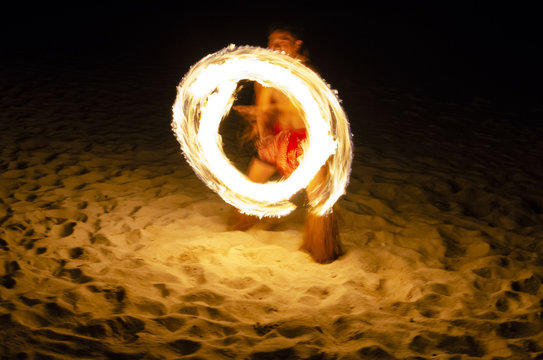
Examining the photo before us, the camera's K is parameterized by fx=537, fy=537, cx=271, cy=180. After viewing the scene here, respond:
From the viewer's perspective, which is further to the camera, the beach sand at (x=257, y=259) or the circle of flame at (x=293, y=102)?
the circle of flame at (x=293, y=102)

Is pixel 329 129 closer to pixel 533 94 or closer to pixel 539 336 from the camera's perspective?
pixel 539 336

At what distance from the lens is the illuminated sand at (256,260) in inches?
124

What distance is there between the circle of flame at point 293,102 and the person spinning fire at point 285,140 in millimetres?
119

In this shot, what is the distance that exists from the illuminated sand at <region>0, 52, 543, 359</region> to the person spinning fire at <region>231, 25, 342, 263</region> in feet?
0.62

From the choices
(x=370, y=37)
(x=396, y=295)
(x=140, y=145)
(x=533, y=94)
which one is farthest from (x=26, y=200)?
(x=370, y=37)

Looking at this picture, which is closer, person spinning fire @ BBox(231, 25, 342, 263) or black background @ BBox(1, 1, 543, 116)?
person spinning fire @ BBox(231, 25, 342, 263)

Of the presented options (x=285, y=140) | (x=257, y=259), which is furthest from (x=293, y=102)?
(x=257, y=259)

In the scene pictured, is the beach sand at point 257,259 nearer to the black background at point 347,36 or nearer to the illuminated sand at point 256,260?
the illuminated sand at point 256,260

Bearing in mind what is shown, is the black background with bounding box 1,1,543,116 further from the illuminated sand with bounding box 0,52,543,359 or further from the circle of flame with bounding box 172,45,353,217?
the circle of flame with bounding box 172,45,353,217

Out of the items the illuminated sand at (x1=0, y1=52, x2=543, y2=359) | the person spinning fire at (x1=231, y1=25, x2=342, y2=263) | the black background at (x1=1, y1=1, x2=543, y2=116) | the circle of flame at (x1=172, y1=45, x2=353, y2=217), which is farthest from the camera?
the black background at (x1=1, y1=1, x2=543, y2=116)

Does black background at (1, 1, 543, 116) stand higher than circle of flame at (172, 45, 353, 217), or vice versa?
black background at (1, 1, 543, 116)

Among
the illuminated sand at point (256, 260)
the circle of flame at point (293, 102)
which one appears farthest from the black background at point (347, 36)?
the circle of flame at point (293, 102)

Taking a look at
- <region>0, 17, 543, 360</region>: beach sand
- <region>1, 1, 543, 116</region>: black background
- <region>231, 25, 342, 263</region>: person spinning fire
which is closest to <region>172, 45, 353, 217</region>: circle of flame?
<region>231, 25, 342, 263</region>: person spinning fire

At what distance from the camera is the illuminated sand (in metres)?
3.15
